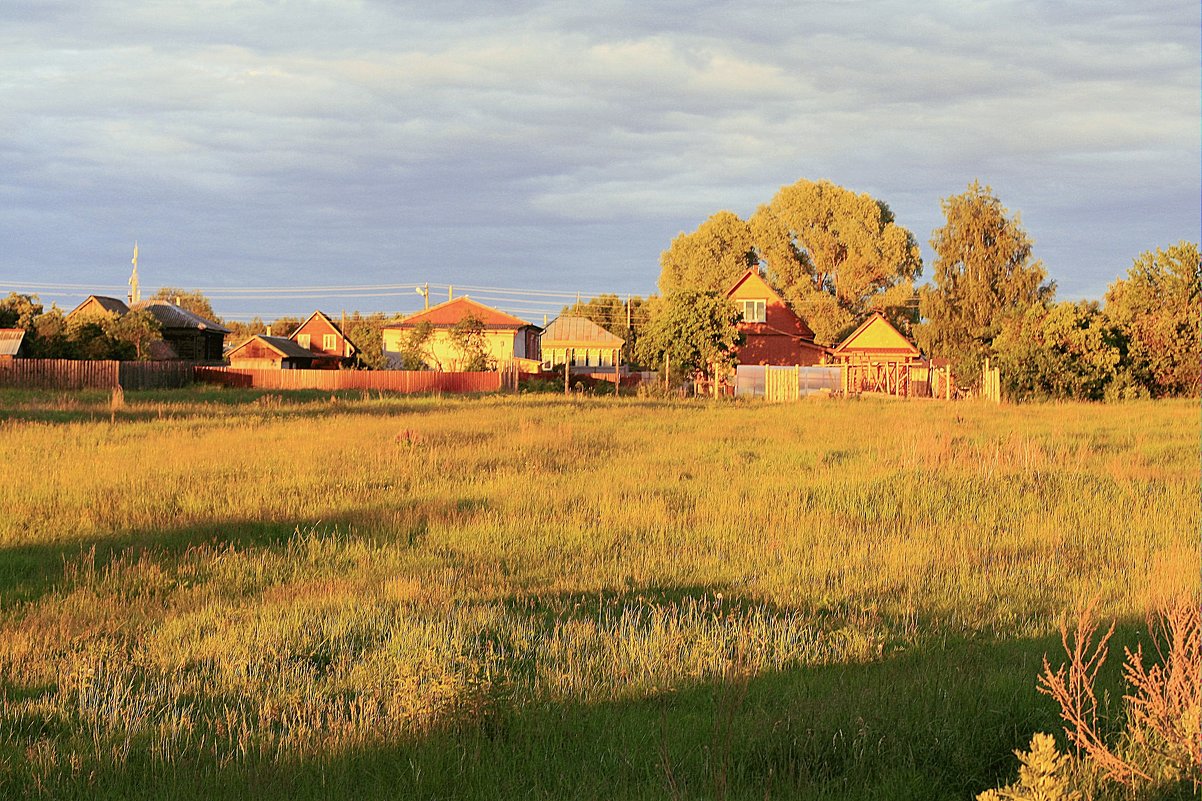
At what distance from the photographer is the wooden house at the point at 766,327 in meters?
68.8

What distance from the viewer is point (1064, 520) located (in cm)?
1231

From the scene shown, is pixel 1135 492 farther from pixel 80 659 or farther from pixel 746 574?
pixel 80 659

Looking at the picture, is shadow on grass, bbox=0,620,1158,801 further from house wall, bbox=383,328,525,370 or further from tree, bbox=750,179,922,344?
tree, bbox=750,179,922,344

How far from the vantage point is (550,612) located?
8.00m

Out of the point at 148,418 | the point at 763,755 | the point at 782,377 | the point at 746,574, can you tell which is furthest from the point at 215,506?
the point at 782,377

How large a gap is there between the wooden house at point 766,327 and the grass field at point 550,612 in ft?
164

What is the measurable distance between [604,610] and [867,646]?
2118mm

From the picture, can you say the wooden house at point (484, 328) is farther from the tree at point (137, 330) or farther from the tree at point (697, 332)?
the tree at point (697, 332)

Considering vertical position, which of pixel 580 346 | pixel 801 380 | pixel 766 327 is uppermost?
pixel 766 327

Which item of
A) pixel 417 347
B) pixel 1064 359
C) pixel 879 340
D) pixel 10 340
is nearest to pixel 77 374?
pixel 10 340

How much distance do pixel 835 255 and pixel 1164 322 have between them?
3681 cm

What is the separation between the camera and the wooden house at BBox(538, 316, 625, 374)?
3078 inches

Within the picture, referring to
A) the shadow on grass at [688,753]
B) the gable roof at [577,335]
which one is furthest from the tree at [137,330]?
the shadow on grass at [688,753]

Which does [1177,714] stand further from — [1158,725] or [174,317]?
[174,317]
